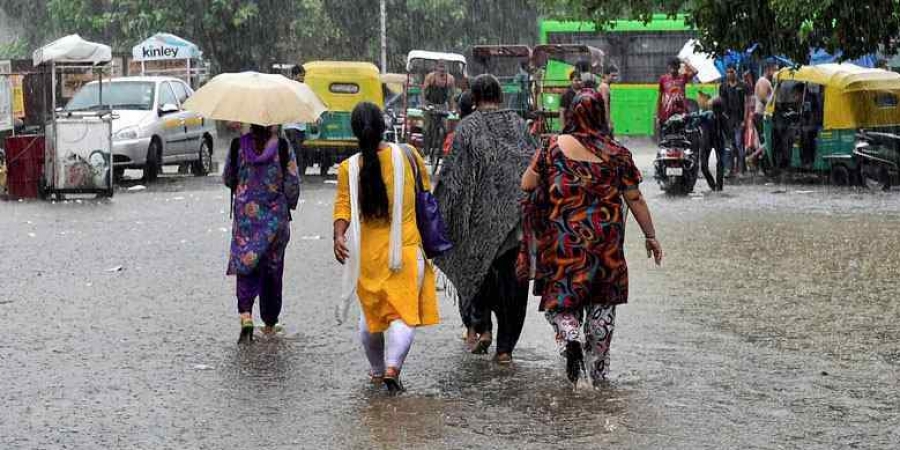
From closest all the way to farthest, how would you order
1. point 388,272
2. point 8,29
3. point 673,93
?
point 388,272 < point 673,93 < point 8,29

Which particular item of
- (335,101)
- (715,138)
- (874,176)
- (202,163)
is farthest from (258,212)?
(202,163)

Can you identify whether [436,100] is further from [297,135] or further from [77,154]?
[77,154]

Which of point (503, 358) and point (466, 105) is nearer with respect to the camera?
point (503, 358)

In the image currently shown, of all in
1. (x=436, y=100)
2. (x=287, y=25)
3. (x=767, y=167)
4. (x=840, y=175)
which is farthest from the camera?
(x=287, y=25)

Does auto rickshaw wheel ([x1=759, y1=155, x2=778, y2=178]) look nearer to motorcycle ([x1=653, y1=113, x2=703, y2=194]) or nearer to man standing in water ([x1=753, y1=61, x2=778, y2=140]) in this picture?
man standing in water ([x1=753, y1=61, x2=778, y2=140])

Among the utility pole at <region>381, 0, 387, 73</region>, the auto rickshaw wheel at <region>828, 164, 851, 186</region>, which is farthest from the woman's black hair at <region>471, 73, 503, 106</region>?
the utility pole at <region>381, 0, 387, 73</region>

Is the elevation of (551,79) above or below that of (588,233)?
above

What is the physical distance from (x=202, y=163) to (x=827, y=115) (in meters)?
10.2

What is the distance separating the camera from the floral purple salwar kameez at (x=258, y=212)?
9641 mm

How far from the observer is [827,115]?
23828mm

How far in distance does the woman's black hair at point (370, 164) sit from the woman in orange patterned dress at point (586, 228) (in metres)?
0.76

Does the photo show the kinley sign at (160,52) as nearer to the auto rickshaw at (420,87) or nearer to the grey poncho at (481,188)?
the auto rickshaw at (420,87)

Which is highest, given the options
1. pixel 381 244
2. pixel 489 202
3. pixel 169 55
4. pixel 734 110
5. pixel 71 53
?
pixel 169 55

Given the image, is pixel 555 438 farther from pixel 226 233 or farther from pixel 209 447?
pixel 226 233
